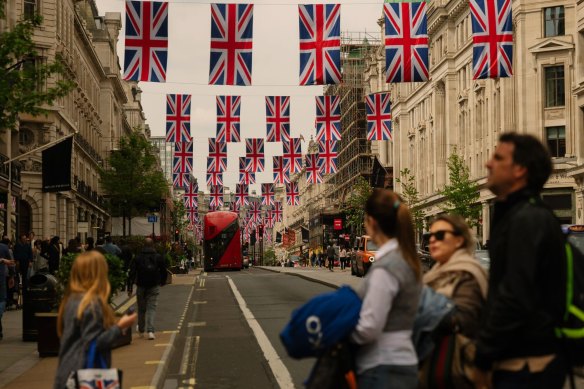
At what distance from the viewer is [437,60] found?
84.4m

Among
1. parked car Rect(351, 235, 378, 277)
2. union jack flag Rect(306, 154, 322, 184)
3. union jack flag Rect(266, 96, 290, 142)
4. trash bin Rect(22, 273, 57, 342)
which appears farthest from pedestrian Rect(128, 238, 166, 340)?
union jack flag Rect(306, 154, 322, 184)

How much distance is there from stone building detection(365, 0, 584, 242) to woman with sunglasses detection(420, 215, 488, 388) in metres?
49.9

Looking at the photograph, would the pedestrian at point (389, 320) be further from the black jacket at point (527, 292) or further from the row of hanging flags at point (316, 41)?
the row of hanging flags at point (316, 41)

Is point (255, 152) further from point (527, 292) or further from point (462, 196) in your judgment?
point (527, 292)

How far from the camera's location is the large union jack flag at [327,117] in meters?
41.7

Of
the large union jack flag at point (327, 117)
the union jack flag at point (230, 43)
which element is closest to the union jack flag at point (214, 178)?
the large union jack flag at point (327, 117)

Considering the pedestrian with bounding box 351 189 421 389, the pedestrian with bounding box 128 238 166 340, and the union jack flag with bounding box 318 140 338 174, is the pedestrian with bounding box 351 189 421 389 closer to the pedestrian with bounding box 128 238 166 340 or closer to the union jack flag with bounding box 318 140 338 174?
the pedestrian with bounding box 128 238 166 340

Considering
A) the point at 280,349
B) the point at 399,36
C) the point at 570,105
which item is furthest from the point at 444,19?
the point at 280,349

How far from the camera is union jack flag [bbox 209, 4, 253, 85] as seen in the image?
26703mm

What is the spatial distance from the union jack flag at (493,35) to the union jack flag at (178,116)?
13.7 m

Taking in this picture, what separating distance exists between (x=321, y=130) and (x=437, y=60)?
44507mm

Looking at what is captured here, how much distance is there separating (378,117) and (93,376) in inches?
1407

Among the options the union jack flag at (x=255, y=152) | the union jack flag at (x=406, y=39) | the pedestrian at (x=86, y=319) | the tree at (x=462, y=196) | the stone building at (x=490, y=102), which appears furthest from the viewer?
the tree at (x=462, y=196)

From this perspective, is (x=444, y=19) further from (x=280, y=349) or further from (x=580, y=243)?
(x=280, y=349)
